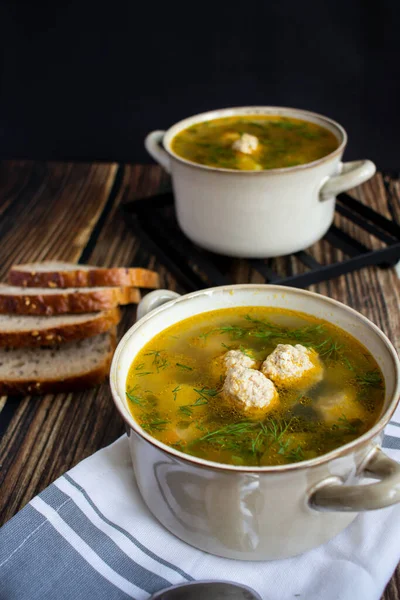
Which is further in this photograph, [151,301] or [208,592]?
[151,301]

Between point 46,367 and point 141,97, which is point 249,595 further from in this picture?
point 141,97

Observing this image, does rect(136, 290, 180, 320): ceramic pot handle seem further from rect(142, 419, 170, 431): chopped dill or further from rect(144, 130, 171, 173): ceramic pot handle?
rect(144, 130, 171, 173): ceramic pot handle

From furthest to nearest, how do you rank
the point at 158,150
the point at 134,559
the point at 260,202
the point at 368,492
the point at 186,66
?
the point at 186,66 → the point at 158,150 → the point at 260,202 → the point at 134,559 → the point at 368,492

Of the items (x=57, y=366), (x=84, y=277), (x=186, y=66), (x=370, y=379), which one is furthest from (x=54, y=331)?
(x=186, y=66)

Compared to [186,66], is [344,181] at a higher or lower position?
higher

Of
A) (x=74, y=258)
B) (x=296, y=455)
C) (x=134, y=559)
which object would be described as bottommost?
(x=74, y=258)

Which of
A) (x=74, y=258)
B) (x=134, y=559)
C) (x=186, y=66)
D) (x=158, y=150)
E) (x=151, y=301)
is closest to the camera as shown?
(x=134, y=559)

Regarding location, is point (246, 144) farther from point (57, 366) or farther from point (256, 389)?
point (256, 389)
